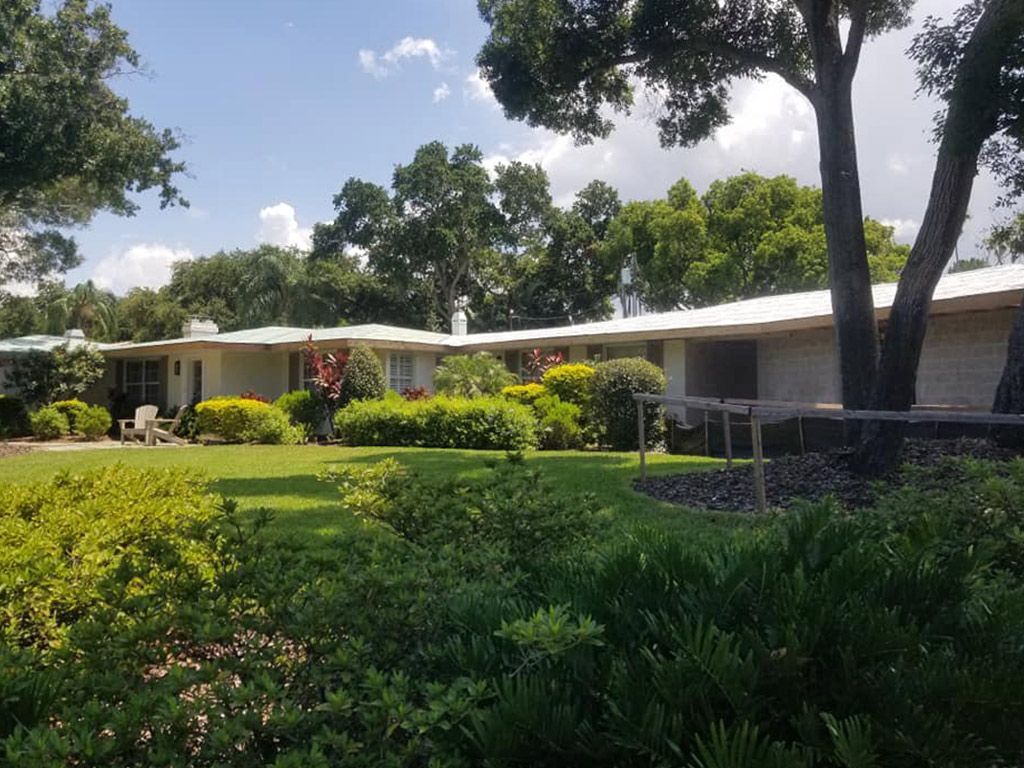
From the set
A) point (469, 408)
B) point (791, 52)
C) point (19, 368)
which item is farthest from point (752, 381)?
point (19, 368)

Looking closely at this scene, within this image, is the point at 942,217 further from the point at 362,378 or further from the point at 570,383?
the point at 362,378

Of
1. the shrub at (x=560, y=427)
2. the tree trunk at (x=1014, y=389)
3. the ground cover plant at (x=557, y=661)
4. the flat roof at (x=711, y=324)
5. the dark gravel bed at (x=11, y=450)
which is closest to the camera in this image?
the ground cover plant at (x=557, y=661)

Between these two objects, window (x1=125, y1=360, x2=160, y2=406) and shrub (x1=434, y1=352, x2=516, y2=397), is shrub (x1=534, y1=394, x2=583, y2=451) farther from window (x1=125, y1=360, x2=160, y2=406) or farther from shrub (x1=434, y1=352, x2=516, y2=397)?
window (x1=125, y1=360, x2=160, y2=406)

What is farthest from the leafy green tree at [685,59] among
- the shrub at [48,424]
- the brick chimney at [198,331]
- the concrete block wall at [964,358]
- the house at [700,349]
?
the shrub at [48,424]

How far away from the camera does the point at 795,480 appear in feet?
30.1

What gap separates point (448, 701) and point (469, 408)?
15216mm

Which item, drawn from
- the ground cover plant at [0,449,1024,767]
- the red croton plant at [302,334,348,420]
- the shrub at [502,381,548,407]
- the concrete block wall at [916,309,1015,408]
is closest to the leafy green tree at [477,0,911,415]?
the concrete block wall at [916,309,1015,408]

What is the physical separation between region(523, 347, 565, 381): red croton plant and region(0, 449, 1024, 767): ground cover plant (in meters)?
17.8

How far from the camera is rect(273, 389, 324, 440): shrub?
21.1m

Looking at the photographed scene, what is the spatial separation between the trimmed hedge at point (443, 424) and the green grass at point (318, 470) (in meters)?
0.86

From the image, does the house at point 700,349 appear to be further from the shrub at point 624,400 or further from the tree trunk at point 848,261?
the tree trunk at point 848,261

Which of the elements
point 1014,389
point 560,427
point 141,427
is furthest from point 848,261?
point 141,427

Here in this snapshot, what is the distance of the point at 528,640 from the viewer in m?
1.70

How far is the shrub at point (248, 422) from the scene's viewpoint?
65.9 ft
